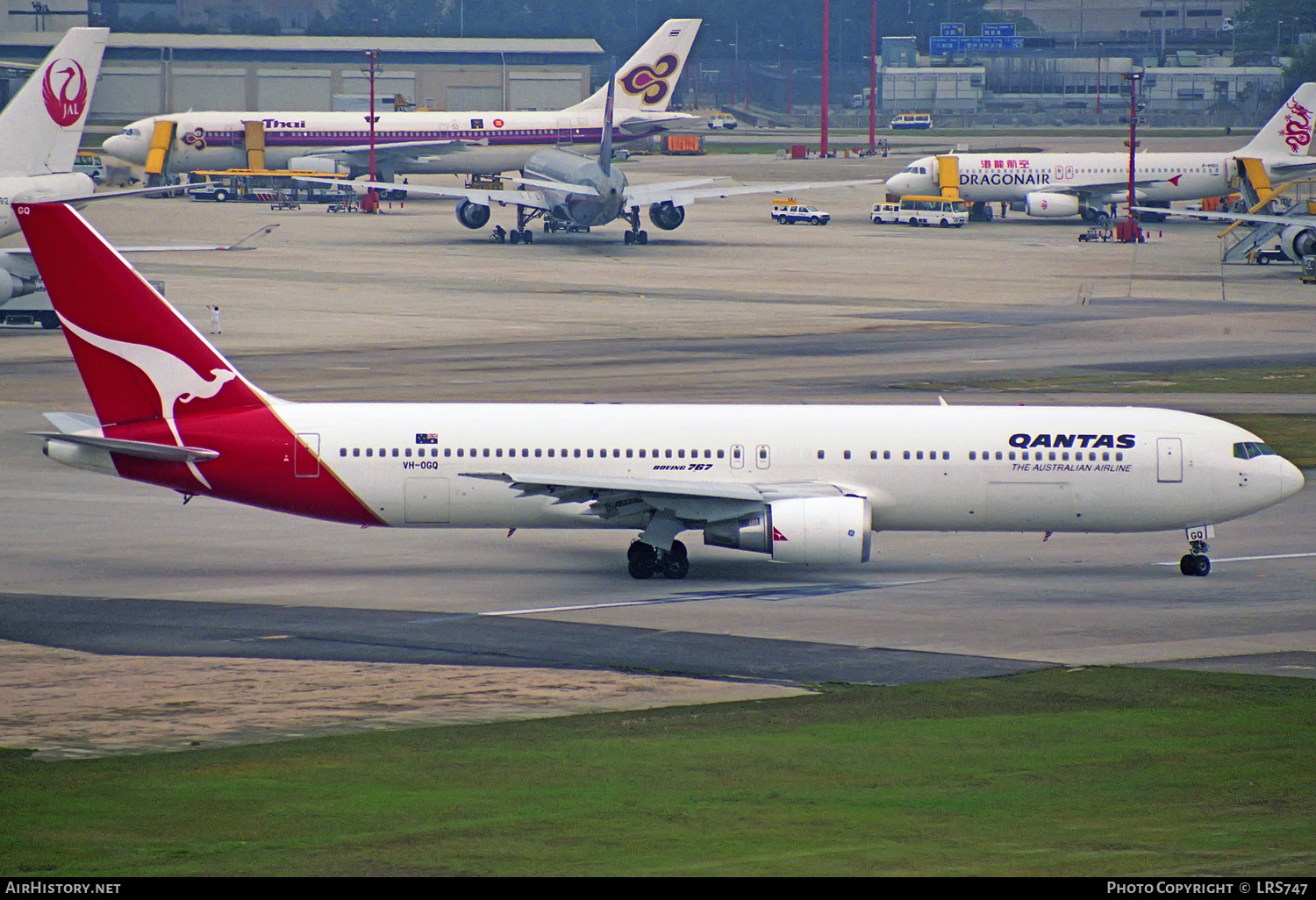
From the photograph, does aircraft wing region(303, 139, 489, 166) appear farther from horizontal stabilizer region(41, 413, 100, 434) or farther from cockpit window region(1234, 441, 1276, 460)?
cockpit window region(1234, 441, 1276, 460)

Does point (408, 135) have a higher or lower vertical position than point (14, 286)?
higher

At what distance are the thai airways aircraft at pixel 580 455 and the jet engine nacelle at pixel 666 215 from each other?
→ 9062cm

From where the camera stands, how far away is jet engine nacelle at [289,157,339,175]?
166m

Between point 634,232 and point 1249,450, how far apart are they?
8869 cm

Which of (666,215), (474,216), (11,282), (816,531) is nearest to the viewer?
(816,531)

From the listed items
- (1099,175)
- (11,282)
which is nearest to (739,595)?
(11,282)

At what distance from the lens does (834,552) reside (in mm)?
39594

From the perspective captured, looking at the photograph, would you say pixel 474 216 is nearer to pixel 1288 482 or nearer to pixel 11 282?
pixel 11 282

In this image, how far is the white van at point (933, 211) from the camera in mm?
147750

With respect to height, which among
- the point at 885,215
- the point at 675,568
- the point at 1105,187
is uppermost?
the point at 1105,187

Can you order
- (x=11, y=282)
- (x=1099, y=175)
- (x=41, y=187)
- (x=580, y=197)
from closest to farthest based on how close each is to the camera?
(x=41, y=187) < (x=11, y=282) < (x=580, y=197) < (x=1099, y=175)

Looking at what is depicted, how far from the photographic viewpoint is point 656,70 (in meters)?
164

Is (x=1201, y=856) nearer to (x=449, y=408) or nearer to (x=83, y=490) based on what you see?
(x=449, y=408)

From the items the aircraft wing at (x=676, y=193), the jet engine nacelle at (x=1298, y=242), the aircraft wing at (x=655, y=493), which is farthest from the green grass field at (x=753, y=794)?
the aircraft wing at (x=676, y=193)
